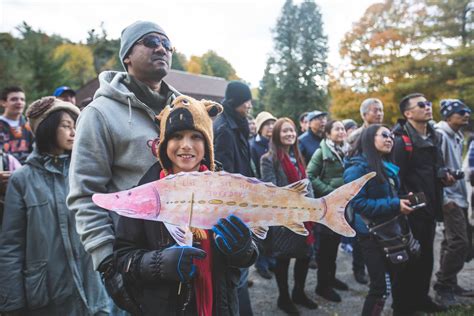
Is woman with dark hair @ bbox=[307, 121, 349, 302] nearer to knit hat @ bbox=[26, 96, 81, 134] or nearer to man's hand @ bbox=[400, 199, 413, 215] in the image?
man's hand @ bbox=[400, 199, 413, 215]

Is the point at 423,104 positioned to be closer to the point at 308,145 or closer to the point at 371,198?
the point at 371,198

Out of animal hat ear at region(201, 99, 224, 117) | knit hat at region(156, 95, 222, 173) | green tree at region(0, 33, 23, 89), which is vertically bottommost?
knit hat at region(156, 95, 222, 173)

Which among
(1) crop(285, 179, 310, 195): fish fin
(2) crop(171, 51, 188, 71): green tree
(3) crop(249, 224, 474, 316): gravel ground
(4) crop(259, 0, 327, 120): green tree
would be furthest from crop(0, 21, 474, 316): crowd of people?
(2) crop(171, 51, 188, 71): green tree

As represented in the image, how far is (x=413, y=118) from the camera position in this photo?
400 cm

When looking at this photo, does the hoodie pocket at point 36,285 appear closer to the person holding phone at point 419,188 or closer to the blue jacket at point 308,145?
the person holding phone at point 419,188

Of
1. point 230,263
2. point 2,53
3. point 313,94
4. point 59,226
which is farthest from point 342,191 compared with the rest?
point 313,94

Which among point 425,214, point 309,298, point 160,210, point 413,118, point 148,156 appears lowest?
point 309,298

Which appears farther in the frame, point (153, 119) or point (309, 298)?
point (309, 298)

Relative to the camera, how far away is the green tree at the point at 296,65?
113 ft

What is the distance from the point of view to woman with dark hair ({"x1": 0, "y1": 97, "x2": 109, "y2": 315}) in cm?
229

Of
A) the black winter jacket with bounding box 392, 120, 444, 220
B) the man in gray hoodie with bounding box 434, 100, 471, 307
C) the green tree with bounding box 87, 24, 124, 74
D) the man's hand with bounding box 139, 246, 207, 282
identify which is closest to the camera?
the man's hand with bounding box 139, 246, 207, 282

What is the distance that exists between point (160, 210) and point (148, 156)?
1.62ft

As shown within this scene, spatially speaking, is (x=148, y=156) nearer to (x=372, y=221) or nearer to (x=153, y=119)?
(x=153, y=119)

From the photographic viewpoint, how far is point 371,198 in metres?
3.30
